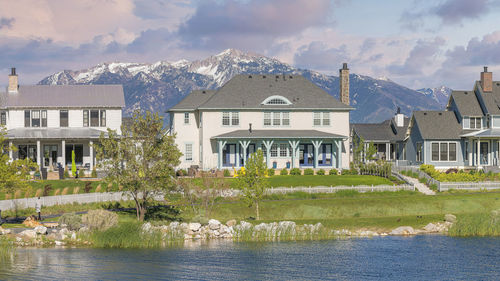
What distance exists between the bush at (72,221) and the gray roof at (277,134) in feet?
Result: 87.9

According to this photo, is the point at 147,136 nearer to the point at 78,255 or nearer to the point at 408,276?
the point at 78,255

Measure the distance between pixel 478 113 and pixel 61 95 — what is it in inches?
1635

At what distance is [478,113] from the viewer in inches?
2790

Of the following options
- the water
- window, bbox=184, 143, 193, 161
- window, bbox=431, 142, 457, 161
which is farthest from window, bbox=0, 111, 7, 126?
window, bbox=431, 142, 457, 161

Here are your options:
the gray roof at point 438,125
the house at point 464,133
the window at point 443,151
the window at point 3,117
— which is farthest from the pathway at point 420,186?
the window at point 3,117

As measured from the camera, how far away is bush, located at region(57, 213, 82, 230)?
4062 cm

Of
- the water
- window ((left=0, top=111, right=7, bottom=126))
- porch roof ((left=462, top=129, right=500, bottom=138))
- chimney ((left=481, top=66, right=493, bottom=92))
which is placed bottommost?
the water

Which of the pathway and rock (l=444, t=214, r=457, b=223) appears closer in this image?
rock (l=444, t=214, r=457, b=223)

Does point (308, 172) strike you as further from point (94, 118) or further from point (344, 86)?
point (94, 118)

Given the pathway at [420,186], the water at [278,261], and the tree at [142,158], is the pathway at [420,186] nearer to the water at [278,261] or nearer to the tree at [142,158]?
the water at [278,261]

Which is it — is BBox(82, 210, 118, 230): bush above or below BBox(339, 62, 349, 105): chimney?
below

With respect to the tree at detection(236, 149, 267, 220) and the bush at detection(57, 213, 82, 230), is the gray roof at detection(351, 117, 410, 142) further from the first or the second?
the bush at detection(57, 213, 82, 230)

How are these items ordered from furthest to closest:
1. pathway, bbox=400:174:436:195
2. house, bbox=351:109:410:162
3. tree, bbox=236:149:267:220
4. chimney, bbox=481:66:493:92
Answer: house, bbox=351:109:410:162 → chimney, bbox=481:66:493:92 → pathway, bbox=400:174:436:195 → tree, bbox=236:149:267:220

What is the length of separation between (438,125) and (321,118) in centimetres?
1195
